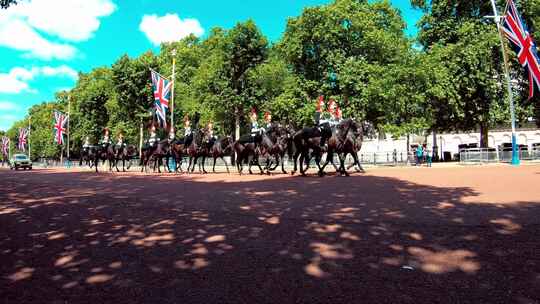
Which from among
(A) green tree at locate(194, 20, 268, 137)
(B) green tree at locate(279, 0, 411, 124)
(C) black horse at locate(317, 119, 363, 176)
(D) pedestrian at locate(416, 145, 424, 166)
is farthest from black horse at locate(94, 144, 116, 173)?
(D) pedestrian at locate(416, 145, 424, 166)

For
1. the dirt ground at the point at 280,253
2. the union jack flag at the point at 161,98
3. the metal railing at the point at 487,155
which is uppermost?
the union jack flag at the point at 161,98

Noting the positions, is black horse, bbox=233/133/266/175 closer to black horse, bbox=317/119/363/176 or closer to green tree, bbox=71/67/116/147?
black horse, bbox=317/119/363/176

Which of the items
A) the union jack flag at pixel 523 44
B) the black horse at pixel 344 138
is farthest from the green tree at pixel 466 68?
the black horse at pixel 344 138

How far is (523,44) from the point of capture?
20828mm

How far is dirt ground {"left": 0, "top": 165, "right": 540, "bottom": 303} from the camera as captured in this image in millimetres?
3707

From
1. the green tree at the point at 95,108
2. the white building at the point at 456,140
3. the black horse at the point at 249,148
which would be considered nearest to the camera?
the black horse at the point at 249,148

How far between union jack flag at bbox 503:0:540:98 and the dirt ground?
14.8 meters

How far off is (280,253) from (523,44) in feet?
73.2

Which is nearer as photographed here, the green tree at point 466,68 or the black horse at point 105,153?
the black horse at point 105,153

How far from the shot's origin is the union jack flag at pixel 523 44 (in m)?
20.0

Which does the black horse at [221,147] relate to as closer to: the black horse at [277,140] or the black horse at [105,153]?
the black horse at [277,140]

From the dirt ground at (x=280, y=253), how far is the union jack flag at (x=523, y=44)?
48.4 ft

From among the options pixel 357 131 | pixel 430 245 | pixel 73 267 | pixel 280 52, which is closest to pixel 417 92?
pixel 280 52

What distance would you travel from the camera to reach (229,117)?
4716 centimetres
